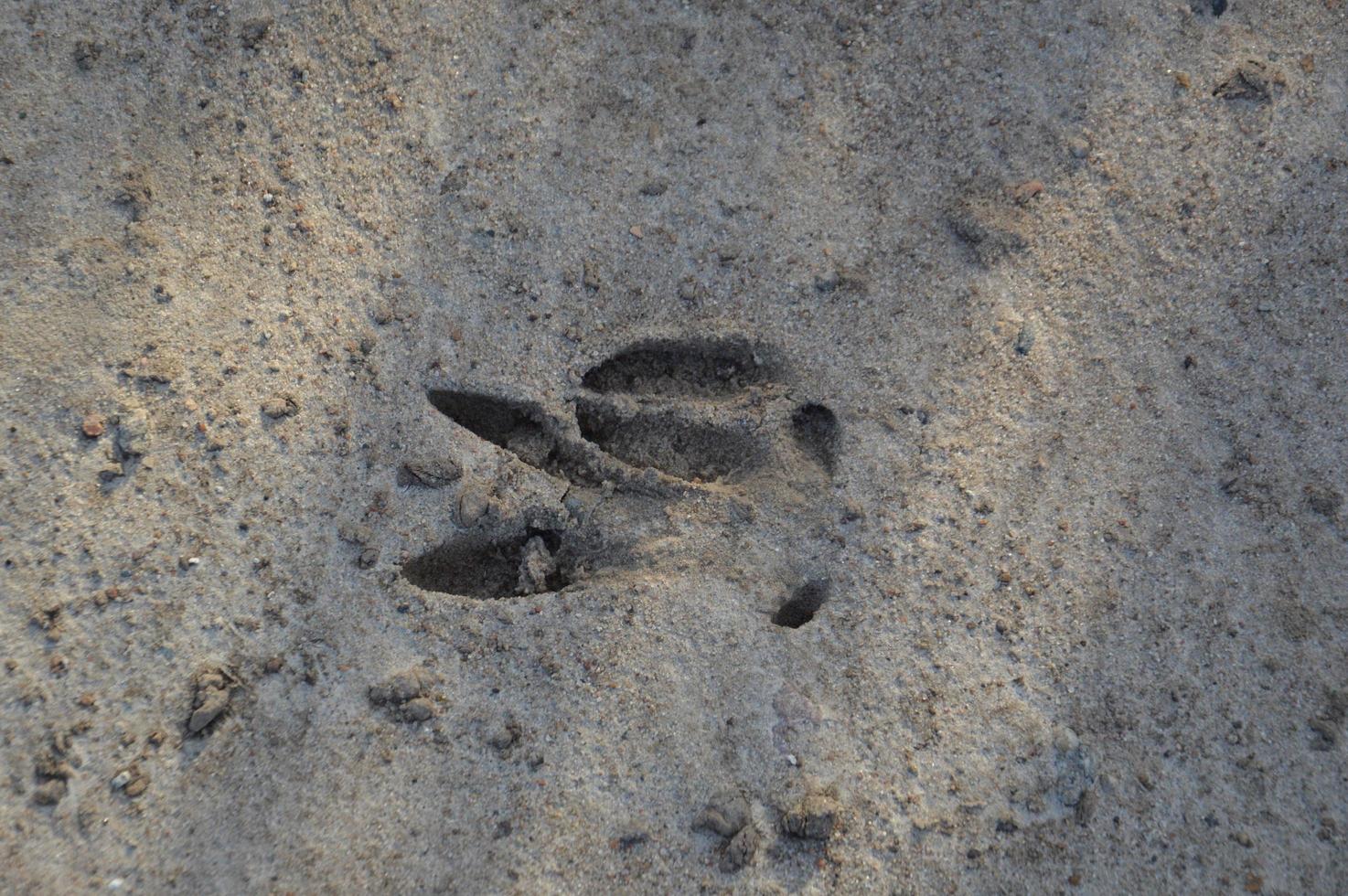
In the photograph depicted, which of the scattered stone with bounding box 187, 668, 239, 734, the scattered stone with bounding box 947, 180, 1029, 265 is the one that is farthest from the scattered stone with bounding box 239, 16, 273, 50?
the scattered stone with bounding box 947, 180, 1029, 265

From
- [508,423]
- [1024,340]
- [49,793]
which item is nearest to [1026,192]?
[1024,340]

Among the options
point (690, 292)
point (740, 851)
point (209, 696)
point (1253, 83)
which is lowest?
point (740, 851)

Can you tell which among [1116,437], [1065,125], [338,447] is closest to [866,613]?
[1116,437]

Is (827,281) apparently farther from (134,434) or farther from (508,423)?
(134,434)

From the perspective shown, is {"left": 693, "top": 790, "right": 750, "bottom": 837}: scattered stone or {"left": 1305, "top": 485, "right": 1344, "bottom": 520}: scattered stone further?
{"left": 1305, "top": 485, "right": 1344, "bottom": 520}: scattered stone

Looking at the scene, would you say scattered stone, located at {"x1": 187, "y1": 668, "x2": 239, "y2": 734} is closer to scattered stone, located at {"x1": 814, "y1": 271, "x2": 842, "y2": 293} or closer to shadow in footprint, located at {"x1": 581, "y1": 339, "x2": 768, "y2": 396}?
shadow in footprint, located at {"x1": 581, "y1": 339, "x2": 768, "y2": 396}

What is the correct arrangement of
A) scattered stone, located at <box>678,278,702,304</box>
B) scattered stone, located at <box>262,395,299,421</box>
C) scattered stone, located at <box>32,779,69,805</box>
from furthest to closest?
scattered stone, located at <box>678,278,702,304</box>
scattered stone, located at <box>262,395,299,421</box>
scattered stone, located at <box>32,779,69,805</box>

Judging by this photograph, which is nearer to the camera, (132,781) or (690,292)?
(132,781)
